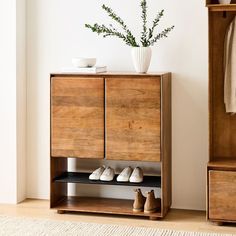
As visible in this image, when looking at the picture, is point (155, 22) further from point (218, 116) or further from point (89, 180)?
point (89, 180)

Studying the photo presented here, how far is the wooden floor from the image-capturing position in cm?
Result: 393

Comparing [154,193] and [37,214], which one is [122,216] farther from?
[37,214]

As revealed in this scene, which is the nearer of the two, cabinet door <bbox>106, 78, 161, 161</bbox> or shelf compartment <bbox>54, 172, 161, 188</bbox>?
cabinet door <bbox>106, 78, 161, 161</bbox>

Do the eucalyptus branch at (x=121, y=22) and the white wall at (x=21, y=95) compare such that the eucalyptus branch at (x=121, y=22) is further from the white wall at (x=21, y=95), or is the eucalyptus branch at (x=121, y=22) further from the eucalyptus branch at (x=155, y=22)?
the white wall at (x=21, y=95)

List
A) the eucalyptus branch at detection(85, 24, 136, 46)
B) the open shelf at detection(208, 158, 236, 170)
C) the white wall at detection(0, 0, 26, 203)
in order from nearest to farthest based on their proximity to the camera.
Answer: the open shelf at detection(208, 158, 236, 170) < the eucalyptus branch at detection(85, 24, 136, 46) < the white wall at detection(0, 0, 26, 203)

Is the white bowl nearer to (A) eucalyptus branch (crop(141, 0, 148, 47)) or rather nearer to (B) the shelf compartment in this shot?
(A) eucalyptus branch (crop(141, 0, 148, 47))

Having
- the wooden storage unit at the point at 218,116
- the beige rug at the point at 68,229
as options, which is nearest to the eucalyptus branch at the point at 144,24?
the wooden storage unit at the point at 218,116

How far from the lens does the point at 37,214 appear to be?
4250 mm

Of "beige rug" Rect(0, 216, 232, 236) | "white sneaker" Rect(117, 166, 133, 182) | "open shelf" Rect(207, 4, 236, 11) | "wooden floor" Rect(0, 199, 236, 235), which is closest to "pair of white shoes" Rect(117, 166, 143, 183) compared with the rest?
"white sneaker" Rect(117, 166, 133, 182)

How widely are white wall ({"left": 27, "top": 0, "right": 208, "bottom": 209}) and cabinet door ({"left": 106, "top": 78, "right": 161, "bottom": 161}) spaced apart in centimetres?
40

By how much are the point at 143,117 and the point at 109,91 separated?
31 cm

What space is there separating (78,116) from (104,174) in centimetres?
48

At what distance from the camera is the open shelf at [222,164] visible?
12.7 feet

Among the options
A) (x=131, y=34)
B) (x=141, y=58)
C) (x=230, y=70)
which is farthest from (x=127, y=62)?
(x=230, y=70)
